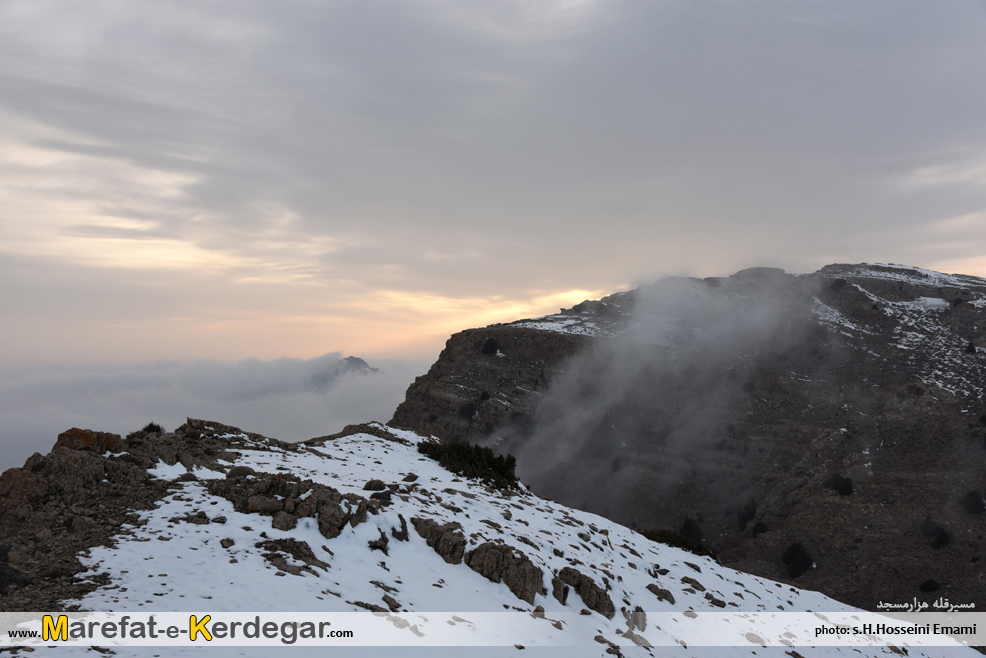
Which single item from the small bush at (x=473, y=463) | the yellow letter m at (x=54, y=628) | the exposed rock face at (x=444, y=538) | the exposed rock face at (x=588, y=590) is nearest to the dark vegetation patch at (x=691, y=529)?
the small bush at (x=473, y=463)

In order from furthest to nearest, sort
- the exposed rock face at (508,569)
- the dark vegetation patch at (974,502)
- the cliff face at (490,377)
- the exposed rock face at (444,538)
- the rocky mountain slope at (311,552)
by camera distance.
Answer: the cliff face at (490,377)
the dark vegetation patch at (974,502)
the exposed rock face at (444,538)
the exposed rock face at (508,569)
the rocky mountain slope at (311,552)

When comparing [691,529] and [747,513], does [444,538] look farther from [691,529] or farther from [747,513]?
[747,513]

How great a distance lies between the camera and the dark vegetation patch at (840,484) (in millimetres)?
51016

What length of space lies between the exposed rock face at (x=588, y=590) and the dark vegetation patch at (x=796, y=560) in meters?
41.0

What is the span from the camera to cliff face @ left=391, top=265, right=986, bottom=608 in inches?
1822

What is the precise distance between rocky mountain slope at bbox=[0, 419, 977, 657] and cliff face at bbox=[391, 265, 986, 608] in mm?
33314

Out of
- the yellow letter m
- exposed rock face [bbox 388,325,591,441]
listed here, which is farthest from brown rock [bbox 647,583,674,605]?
exposed rock face [bbox 388,325,591,441]

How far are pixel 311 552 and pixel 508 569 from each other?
454 centimetres

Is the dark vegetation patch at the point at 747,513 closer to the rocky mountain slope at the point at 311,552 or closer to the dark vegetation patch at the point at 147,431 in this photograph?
Answer: the rocky mountain slope at the point at 311,552

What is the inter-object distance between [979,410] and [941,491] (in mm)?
13674

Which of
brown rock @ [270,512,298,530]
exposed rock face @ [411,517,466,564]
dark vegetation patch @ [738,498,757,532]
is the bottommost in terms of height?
dark vegetation patch @ [738,498,757,532]

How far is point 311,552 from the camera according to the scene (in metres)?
11.0

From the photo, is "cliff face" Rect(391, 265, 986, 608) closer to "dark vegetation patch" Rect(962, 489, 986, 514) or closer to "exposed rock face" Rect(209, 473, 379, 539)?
"dark vegetation patch" Rect(962, 489, 986, 514)

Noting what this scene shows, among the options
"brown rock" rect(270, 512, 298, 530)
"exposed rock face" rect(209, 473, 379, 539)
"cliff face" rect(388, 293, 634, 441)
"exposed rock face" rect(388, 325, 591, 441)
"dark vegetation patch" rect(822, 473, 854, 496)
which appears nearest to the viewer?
"brown rock" rect(270, 512, 298, 530)
